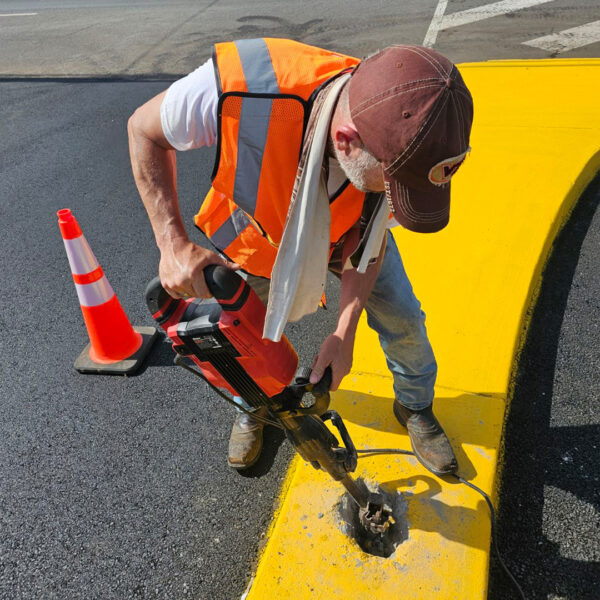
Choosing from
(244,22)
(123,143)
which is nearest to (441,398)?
(123,143)

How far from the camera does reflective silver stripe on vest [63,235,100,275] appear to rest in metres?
2.96

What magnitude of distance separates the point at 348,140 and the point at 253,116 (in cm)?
33

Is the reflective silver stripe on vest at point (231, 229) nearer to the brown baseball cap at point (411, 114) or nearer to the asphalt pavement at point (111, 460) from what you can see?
the brown baseball cap at point (411, 114)

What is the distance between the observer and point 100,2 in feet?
42.7

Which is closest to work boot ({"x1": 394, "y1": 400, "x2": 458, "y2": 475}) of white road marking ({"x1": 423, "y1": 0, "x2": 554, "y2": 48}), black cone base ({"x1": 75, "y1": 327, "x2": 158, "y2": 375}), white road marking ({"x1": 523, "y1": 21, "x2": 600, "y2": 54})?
black cone base ({"x1": 75, "y1": 327, "x2": 158, "y2": 375})

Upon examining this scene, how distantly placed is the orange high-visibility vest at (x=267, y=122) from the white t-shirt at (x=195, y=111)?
4 cm

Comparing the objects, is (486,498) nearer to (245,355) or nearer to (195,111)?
(245,355)

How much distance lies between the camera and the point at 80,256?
299 centimetres

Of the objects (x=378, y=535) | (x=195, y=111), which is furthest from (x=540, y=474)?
(x=195, y=111)

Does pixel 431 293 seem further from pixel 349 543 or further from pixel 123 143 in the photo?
pixel 123 143

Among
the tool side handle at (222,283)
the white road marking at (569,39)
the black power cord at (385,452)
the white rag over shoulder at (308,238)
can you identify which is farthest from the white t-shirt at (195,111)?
the white road marking at (569,39)

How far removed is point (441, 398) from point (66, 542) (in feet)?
5.99

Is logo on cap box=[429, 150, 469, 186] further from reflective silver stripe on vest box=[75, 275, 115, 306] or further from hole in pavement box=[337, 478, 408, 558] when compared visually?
reflective silver stripe on vest box=[75, 275, 115, 306]

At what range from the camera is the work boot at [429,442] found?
7.63 ft
